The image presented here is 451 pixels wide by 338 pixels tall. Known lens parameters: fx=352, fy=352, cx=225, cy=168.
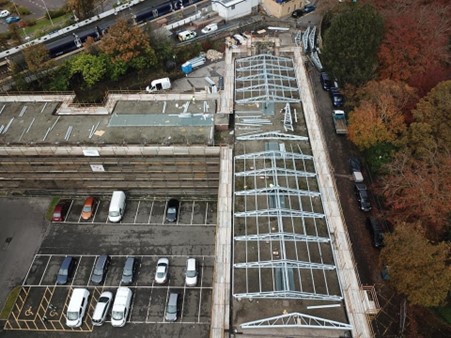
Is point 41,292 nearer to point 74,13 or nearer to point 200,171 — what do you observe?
point 200,171

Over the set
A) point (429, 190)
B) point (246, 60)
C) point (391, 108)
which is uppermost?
point (246, 60)

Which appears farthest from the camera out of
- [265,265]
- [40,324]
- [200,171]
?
[200,171]

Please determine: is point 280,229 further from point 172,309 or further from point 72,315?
point 72,315

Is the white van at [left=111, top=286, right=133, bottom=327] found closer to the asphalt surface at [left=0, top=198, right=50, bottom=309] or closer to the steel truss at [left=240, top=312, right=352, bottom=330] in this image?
the asphalt surface at [left=0, top=198, right=50, bottom=309]

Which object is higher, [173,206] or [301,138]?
[301,138]

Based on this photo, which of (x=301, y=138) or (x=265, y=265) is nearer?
(x=265, y=265)

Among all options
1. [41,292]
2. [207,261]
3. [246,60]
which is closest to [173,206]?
[207,261]

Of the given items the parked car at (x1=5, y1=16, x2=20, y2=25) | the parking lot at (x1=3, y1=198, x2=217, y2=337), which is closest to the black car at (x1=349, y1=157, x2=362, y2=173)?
the parking lot at (x1=3, y1=198, x2=217, y2=337)

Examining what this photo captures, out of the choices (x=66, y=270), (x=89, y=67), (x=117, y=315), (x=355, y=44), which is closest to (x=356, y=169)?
(x=355, y=44)
